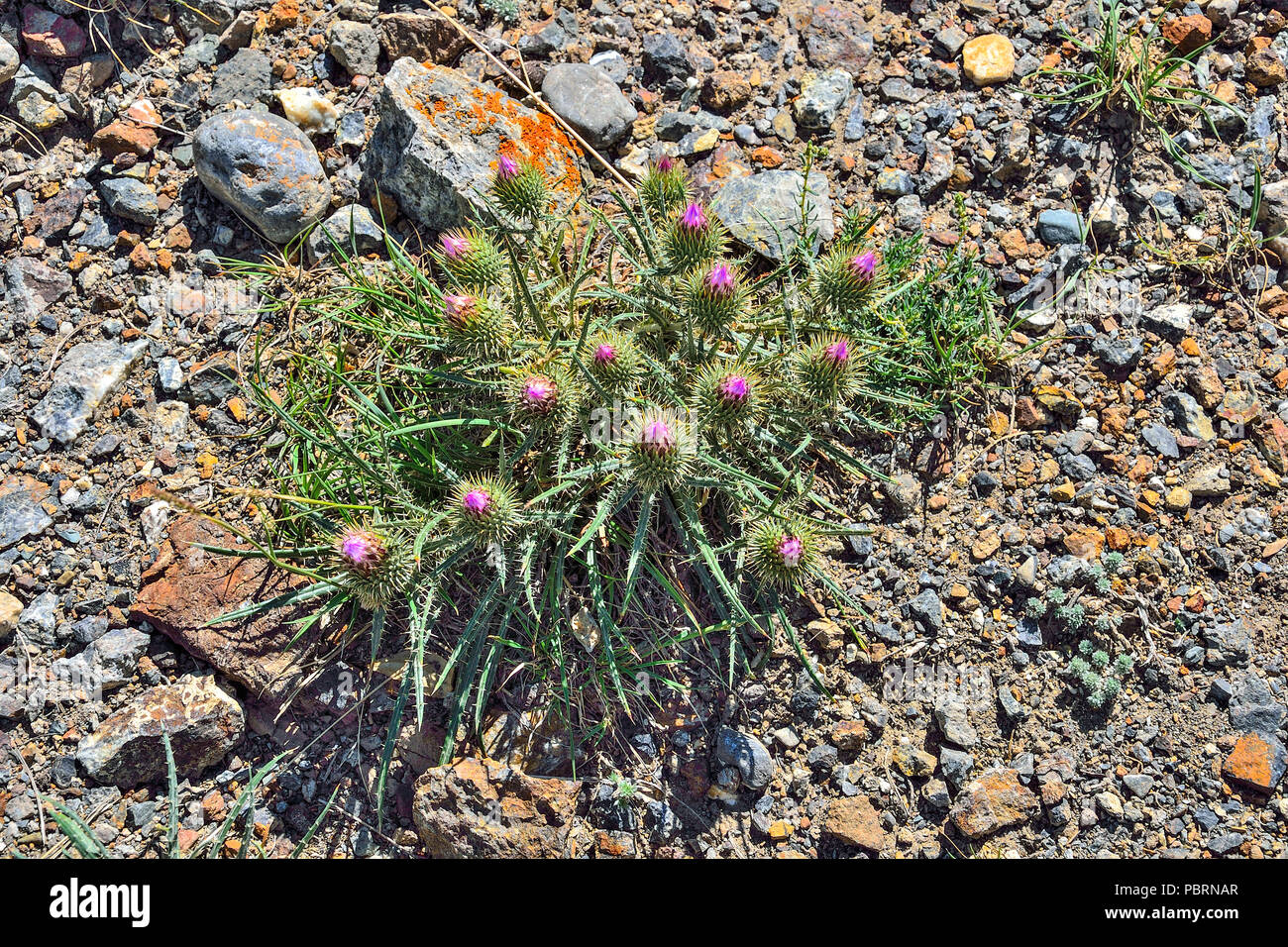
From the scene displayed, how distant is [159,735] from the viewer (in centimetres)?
298

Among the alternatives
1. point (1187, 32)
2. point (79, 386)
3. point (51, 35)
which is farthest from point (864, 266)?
point (51, 35)

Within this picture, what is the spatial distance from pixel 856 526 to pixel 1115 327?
4.52 feet

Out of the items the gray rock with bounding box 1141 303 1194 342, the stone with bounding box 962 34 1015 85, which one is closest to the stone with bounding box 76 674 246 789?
the gray rock with bounding box 1141 303 1194 342

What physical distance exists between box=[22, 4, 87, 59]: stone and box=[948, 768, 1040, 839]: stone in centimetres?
488

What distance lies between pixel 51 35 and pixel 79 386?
172 centimetres

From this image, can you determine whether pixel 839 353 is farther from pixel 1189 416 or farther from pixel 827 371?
pixel 1189 416

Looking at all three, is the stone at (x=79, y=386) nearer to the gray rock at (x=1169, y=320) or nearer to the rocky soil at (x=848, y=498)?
the rocky soil at (x=848, y=498)

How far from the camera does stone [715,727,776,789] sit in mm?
3018

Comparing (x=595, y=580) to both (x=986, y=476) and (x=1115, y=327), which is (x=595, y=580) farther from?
(x=1115, y=327)

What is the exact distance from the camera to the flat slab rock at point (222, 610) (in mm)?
3105

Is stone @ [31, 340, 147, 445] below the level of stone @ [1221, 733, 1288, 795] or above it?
above

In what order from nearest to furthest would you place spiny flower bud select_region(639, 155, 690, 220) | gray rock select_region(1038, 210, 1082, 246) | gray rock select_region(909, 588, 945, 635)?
spiny flower bud select_region(639, 155, 690, 220) < gray rock select_region(909, 588, 945, 635) < gray rock select_region(1038, 210, 1082, 246)

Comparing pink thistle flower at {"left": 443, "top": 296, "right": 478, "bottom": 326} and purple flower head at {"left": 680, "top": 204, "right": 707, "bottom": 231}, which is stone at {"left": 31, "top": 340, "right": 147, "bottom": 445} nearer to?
pink thistle flower at {"left": 443, "top": 296, "right": 478, "bottom": 326}

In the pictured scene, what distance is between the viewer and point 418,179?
3.54 metres
